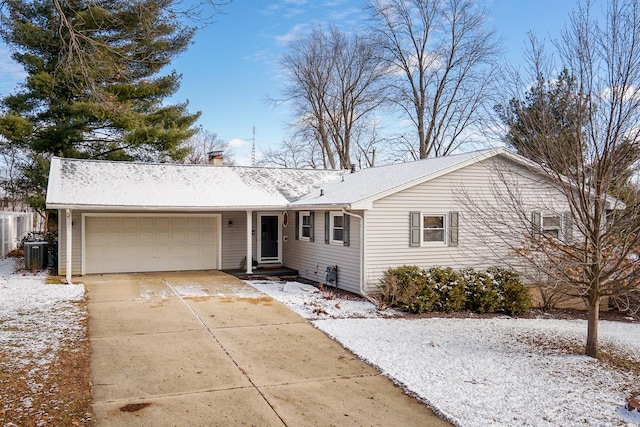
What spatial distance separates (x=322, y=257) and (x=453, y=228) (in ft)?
12.4

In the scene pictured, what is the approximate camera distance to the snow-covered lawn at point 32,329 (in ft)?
18.3

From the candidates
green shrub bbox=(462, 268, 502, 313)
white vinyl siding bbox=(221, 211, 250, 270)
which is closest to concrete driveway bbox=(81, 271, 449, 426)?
green shrub bbox=(462, 268, 502, 313)

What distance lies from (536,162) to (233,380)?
5657 millimetres

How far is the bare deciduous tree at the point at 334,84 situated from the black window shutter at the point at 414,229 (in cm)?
1805

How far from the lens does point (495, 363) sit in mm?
7273

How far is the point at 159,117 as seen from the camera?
22109mm

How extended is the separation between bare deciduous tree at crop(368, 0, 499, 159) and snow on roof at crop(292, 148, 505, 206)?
524 inches

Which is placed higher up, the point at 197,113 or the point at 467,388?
the point at 197,113

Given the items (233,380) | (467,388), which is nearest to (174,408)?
(233,380)

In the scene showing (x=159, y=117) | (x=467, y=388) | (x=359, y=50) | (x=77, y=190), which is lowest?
(x=467, y=388)

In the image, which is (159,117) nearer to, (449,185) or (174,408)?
(449,185)

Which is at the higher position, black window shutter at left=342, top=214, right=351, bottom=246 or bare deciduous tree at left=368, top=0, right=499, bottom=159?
bare deciduous tree at left=368, top=0, right=499, bottom=159

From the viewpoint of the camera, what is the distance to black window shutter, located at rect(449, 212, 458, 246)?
13078 millimetres

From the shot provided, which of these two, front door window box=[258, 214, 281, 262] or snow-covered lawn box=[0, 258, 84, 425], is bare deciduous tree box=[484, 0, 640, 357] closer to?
snow-covered lawn box=[0, 258, 84, 425]
